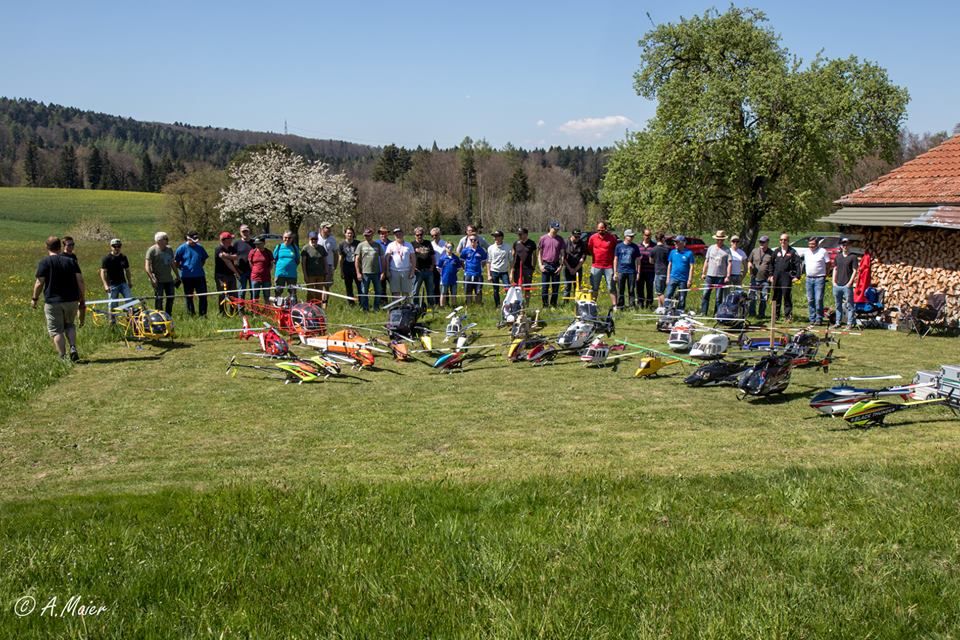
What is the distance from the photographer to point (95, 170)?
114 meters

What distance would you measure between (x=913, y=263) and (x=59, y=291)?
59.6 feet

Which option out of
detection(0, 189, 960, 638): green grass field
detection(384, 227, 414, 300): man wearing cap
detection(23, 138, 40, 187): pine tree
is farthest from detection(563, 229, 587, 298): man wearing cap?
detection(23, 138, 40, 187): pine tree

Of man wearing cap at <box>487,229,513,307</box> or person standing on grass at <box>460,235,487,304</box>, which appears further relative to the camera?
person standing on grass at <box>460,235,487,304</box>

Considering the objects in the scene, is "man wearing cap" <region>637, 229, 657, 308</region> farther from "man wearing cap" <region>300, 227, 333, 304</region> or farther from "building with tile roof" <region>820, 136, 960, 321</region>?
"man wearing cap" <region>300, 227, 333, 304</region>

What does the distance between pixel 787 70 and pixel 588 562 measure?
113 feet

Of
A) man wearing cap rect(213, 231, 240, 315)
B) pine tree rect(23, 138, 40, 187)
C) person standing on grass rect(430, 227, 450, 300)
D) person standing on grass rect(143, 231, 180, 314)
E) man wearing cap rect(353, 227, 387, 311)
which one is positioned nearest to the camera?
person standing on grass rect(143, 231, 180, 314)

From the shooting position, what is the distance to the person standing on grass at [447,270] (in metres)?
17.4

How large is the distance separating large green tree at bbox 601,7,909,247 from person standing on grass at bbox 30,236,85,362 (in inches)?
1109

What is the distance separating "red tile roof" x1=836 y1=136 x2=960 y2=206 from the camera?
16438 mm

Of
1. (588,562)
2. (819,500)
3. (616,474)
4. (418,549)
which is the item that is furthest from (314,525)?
(819,500)

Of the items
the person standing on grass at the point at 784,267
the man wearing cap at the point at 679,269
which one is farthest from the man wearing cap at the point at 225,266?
the person standing on grass at the point at 784,267

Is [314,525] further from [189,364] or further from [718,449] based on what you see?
[189,364]

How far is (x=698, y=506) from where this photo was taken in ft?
19.7

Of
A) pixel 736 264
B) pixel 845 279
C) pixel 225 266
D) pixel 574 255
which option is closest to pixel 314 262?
pixel 225 266
